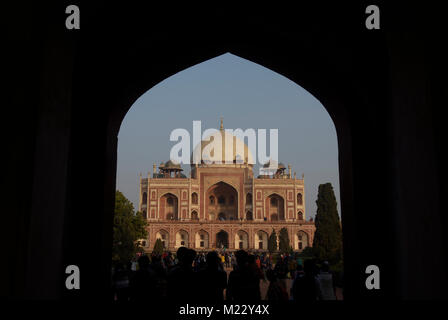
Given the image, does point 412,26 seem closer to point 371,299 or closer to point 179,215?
point 371,299

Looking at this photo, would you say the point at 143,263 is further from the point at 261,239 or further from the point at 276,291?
the point at 261,239

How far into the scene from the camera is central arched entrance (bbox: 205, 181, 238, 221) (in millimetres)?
33719

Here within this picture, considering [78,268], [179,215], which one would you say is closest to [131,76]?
[78,268]

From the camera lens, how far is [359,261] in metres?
5.07

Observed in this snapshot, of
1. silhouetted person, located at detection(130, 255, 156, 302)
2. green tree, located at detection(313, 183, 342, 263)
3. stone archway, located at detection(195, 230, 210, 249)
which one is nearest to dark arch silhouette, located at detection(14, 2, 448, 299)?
silhouetted person, located at detection(130, 255, 156, 302)

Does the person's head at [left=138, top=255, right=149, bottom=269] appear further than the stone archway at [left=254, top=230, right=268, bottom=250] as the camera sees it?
No

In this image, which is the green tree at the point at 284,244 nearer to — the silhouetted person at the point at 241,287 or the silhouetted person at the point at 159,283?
the silhouetted person at the point at 159,283

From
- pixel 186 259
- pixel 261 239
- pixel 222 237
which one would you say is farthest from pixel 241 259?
pixel 222 237

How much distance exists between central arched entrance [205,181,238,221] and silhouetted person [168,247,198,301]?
99.1 feet

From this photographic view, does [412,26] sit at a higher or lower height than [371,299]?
higher

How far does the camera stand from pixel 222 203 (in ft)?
112

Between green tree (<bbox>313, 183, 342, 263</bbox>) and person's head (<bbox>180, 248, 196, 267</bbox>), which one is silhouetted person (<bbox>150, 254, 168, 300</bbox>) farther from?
Result: green tree (<bbox>313, 183, 342, 263</bbox>)

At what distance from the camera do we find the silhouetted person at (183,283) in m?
3.16
